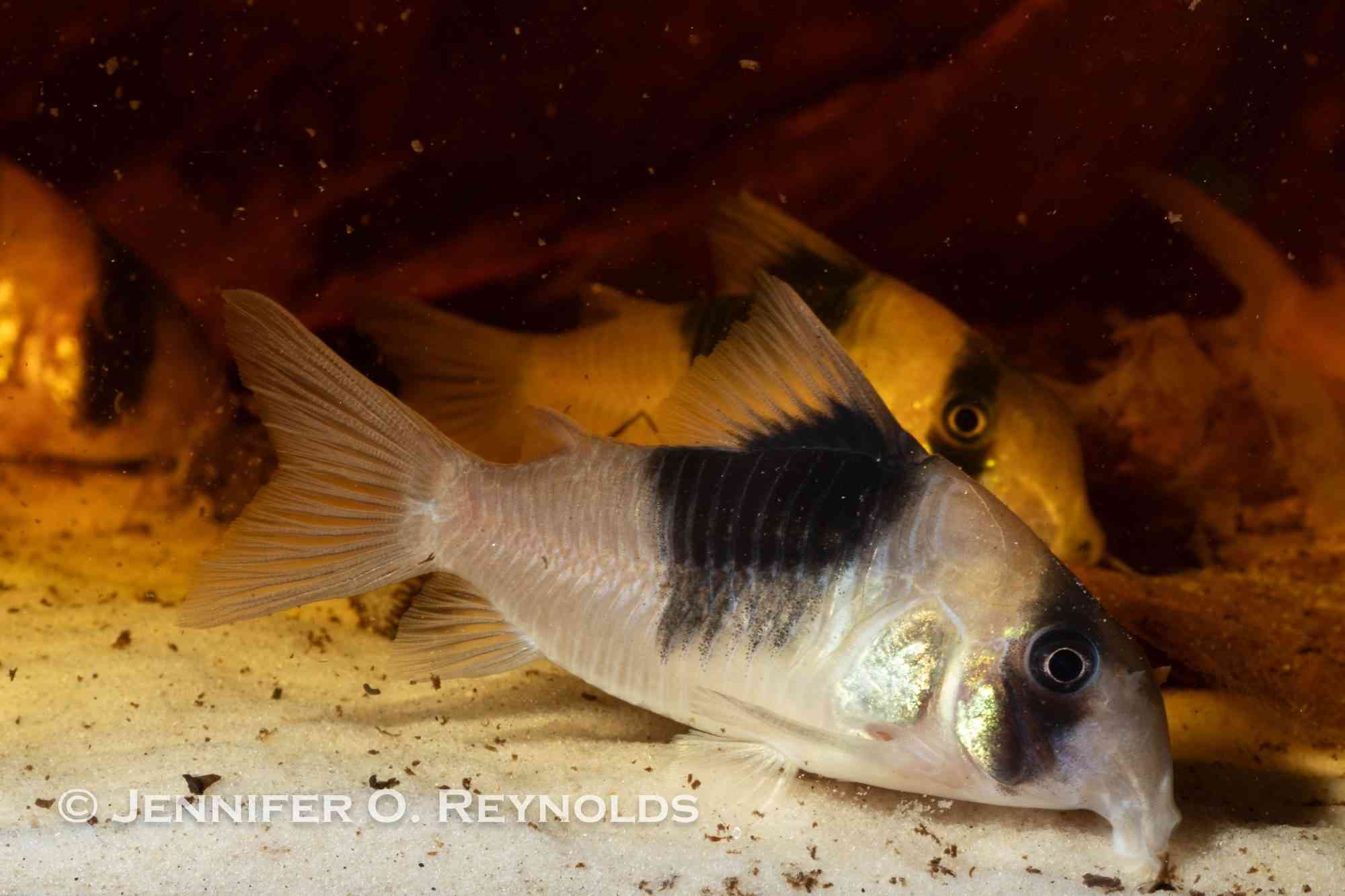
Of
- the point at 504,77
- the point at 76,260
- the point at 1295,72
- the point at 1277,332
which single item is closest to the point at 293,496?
the point at 504,77

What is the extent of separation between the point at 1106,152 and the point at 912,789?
276 centimetres

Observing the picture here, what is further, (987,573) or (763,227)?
(763,227)

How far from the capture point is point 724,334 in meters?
3.66

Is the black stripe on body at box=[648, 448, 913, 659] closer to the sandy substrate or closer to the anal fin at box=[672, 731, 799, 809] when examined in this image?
the anal fin at box=[672, 731, 799, 809]

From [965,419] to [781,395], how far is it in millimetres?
1625

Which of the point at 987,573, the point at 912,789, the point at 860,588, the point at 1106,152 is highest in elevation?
the point at 1106,152

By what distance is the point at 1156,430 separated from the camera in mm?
5344

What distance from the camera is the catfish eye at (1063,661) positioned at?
2.13 m

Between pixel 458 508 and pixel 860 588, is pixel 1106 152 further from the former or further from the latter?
pixel 458 508

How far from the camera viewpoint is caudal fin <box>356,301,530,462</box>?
404cm

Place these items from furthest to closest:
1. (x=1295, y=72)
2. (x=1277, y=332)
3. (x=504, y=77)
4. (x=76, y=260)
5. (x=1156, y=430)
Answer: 1. (x=1156, y=430)
2. (x=1277, y=332)
3. (x=76, y=260)
4. (x=504, y=77)
5. (x=1295, y=72)

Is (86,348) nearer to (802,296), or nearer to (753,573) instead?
(802,296)

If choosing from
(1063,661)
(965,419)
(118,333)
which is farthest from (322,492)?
(965,419)

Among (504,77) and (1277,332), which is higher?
(1277,332)
